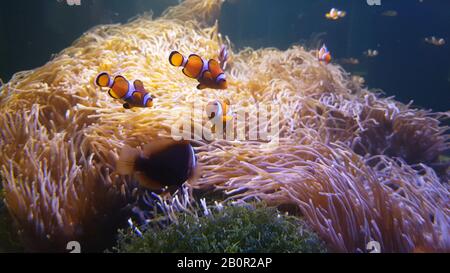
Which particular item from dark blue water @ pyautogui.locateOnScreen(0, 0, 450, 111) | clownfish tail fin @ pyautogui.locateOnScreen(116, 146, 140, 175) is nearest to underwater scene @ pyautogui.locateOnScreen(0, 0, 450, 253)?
clownfish tail fin @ pyautogui.locateOnScreen(116, 146, 140, 175)

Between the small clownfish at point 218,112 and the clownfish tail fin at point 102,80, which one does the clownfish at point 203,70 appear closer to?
the small clownfish at point 218,112

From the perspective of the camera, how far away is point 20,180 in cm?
258

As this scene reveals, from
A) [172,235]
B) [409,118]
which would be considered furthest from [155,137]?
[409,118]

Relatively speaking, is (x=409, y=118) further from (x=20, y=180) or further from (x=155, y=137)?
(x=20, y=180)

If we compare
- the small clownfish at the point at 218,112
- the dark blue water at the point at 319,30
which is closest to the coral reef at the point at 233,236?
the small clownfish at the point at 218,112

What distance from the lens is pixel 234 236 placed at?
6.19ft

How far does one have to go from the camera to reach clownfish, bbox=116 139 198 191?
6.75 feet

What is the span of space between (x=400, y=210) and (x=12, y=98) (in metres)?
3.80

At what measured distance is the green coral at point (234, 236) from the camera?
6.10 feet

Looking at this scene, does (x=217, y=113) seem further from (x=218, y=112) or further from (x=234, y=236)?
(x=234, y=236)

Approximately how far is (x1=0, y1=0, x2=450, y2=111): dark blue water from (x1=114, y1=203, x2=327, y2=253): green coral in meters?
6.82

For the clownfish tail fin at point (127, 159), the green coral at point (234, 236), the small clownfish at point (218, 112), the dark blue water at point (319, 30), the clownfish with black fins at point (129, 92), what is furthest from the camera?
the dark blue water at point (319, 30)

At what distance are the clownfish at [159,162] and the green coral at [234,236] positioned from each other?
0.28m

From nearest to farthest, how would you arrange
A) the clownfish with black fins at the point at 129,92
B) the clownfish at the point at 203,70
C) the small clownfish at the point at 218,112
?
the clownfish with black fins at the point at 129,92, the small clownfish at the point at 218,112, the clownfish at the point at 203,70
